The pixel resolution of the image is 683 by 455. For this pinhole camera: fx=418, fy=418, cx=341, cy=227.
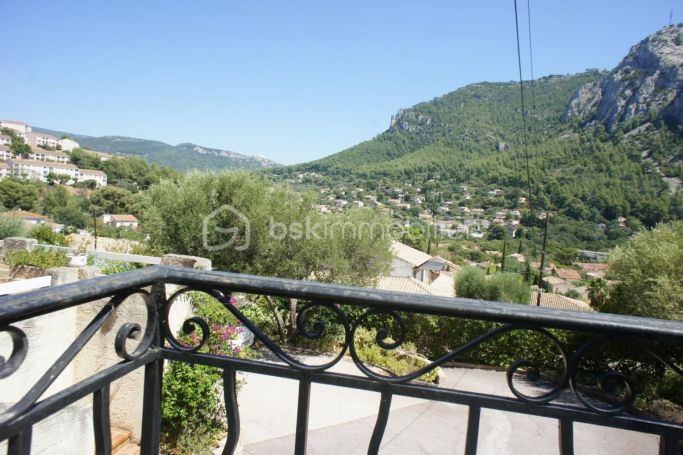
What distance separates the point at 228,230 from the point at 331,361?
1123 cm

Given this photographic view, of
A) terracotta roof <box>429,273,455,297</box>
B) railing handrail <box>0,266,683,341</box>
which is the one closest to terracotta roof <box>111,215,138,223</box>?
terracotta roof <box>429,273,455,297</box>

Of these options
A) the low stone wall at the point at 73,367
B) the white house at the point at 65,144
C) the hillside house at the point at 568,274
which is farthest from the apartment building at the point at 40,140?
the low stone wall at the point at 73,367

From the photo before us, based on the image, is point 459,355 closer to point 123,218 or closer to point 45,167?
point 123,218

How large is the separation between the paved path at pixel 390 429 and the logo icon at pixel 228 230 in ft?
12.9

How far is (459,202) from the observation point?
63.9 m

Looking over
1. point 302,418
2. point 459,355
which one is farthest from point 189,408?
point 459,355

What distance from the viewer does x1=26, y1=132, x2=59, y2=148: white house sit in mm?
93331

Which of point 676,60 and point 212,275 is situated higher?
point 676,60

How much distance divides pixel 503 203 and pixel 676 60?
24109 mm

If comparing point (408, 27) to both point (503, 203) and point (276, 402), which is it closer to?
point (276, 402)

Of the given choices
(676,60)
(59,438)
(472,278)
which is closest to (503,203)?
A: (676,60)

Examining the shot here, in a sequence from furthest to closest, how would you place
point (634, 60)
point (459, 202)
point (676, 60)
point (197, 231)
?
point (459, 202) < point (634, 60) < point (676, 60) < point (197, 231)

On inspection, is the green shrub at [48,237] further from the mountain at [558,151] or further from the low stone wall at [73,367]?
the mountain at [558,151]

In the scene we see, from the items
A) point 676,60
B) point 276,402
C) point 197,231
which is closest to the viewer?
point 276,402
